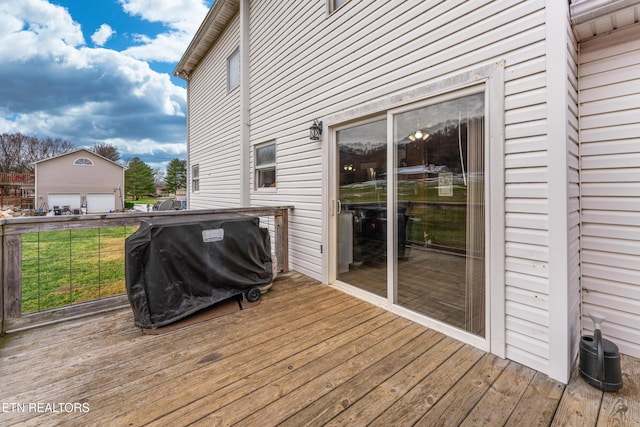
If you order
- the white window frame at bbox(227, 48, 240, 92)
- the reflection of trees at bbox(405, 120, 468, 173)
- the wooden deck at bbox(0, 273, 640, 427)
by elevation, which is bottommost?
the wooden deck at bbox(0, 273, 640, 427)

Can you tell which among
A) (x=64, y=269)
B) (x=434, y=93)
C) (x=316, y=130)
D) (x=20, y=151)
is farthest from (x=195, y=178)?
(x=20, y=151)

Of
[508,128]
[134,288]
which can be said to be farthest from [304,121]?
[134,288]

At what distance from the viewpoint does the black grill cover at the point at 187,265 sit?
2.48 m

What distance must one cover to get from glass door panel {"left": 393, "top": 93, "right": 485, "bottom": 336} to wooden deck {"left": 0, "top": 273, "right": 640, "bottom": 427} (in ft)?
1.05

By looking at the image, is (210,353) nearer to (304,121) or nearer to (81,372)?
(81,372)

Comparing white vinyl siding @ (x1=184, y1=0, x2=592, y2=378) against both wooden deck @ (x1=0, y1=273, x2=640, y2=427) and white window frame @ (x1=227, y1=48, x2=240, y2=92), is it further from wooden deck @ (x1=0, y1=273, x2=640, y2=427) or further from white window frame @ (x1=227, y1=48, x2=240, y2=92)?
white window frame @ (x1=227, y1=48, x2=240, y2=92)

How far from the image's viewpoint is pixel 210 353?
2.15m

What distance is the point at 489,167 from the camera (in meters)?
2.12

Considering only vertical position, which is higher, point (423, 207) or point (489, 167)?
point (489, 167)

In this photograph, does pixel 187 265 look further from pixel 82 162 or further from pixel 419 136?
pixel 82 162

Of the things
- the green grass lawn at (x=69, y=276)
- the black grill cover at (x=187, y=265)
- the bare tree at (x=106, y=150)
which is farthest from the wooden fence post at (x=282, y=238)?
the bare tree at (x=106, y=150)

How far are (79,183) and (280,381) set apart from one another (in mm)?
25992

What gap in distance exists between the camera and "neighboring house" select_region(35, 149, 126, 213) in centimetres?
1927

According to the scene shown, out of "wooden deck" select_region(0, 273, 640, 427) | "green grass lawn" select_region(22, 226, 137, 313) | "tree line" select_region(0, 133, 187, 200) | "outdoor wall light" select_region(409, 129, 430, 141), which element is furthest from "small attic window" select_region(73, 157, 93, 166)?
"outdoor wall light" select_region(409, 129, 430, 141)
